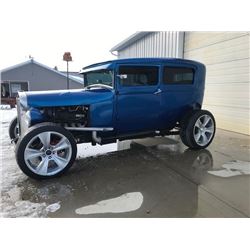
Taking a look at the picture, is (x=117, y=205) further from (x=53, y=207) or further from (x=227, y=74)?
(x=227, y=74)

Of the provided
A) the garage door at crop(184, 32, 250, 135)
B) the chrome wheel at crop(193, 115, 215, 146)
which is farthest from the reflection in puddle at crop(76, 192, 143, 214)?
the garage door at crop(184, 32, 250, 135)

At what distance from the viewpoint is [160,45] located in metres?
10.4

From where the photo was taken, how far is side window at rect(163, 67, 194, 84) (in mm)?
4396

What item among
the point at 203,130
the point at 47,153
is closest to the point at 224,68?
the point at 203,130

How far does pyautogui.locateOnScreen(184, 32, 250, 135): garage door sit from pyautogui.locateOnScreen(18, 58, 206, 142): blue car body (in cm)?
215

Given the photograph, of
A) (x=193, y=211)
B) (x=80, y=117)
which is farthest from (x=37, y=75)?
(x=193, y=211)

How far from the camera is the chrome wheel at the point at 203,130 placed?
4.67 meters

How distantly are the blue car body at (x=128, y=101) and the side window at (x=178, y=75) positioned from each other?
6 cm

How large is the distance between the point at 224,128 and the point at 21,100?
5798mm

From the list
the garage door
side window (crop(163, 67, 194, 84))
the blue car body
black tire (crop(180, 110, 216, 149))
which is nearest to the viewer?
the blue car body

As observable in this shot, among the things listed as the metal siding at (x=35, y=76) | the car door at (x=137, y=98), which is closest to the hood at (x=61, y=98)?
the car door at (x=137, y=98)

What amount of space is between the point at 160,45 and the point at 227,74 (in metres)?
4.24

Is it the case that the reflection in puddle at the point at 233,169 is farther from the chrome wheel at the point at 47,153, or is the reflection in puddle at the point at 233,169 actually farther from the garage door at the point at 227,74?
the garage door at the point at 227,74

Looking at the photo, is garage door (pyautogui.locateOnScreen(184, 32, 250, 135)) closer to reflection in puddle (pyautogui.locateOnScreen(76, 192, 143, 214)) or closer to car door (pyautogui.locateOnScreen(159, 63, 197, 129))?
car door (pyautogui.locateOnScreen(159, 63, 197, 129))
